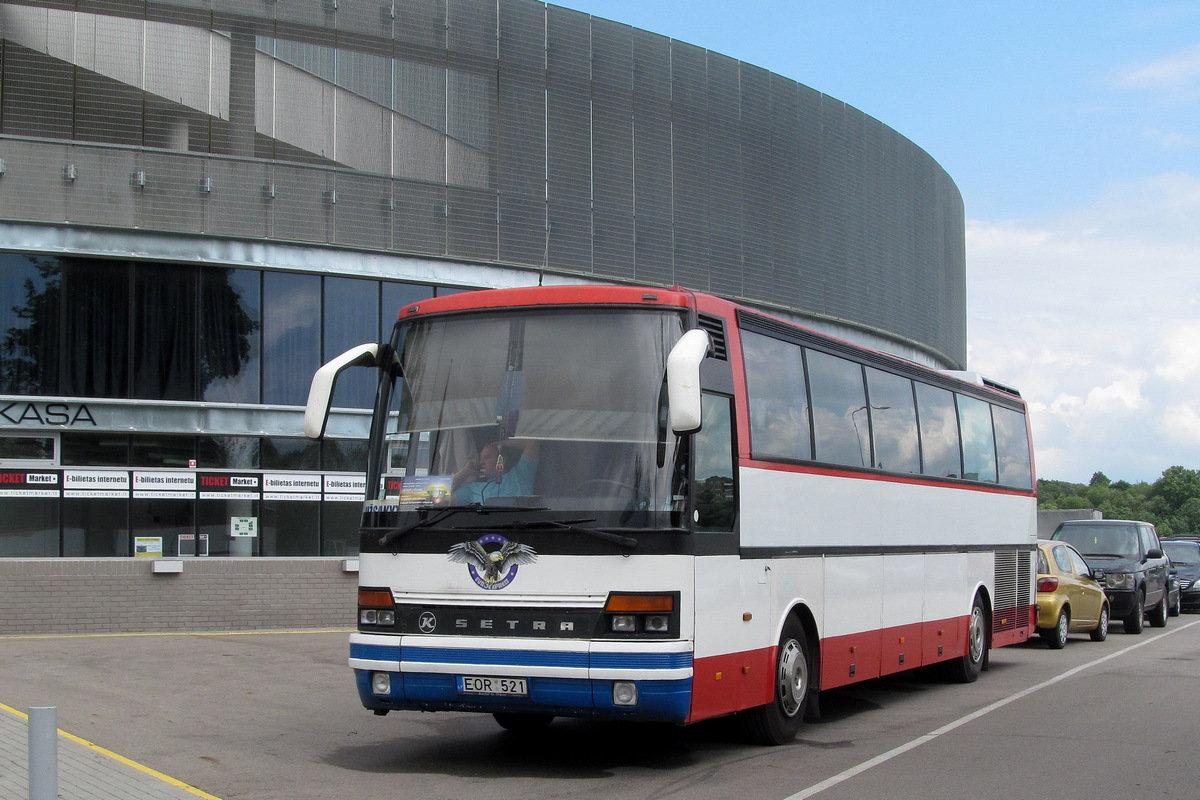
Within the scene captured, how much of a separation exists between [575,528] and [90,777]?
345 cm

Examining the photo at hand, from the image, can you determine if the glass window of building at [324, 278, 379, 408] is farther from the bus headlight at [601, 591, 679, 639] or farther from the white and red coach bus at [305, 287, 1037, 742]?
the bus headlight at [601, 591, 679, 639]

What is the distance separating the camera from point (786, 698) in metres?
9.38

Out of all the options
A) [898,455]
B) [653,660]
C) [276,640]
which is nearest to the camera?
[653,660]

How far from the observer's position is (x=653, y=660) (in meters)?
7.62

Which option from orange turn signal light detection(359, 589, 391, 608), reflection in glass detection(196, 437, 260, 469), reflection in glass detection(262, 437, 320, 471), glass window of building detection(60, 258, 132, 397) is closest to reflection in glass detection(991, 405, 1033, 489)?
orange turn signal light detection(359, 589, 391, 608)

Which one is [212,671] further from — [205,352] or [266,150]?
[266,150]

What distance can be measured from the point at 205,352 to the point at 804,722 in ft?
48.4

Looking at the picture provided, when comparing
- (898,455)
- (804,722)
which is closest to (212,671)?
(804,722)

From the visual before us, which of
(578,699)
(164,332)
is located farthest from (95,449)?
(578,699)

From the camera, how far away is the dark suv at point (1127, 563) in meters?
21.8

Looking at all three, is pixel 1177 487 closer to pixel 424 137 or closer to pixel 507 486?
pixel 424 137

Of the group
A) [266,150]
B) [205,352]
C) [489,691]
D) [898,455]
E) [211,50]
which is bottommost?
[489,691]

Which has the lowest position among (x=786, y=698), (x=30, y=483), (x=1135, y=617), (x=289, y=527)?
(x=1135, y=617)

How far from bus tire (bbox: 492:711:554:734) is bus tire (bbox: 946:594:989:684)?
602cm
